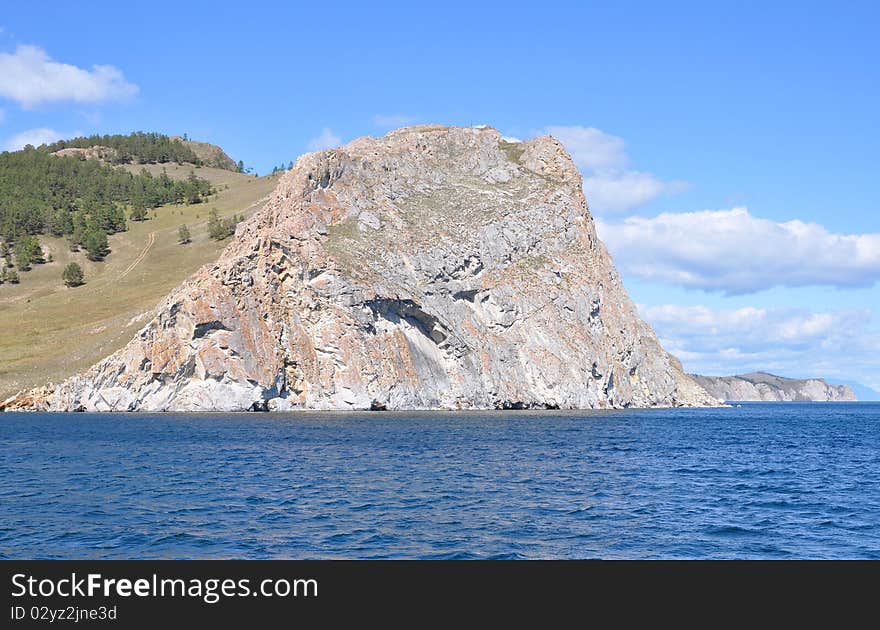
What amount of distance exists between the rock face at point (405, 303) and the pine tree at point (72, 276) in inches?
2612

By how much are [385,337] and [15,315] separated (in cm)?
8356

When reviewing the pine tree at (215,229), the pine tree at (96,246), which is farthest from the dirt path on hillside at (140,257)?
the pine tree at (215,229)

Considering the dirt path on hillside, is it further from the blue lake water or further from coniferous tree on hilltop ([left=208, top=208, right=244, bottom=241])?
the blue lake water

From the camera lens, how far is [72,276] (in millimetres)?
167875

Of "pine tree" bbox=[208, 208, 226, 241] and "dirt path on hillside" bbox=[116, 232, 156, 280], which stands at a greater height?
"pine tree" bbox=[208, 208, 226, 241]

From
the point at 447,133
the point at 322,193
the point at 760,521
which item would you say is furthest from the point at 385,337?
the point at 760,521

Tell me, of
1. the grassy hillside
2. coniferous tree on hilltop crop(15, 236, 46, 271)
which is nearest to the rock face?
the grassy hillside

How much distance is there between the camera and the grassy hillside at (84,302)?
117625 millimetres

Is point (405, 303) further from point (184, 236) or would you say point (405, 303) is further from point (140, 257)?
point (184, 236)

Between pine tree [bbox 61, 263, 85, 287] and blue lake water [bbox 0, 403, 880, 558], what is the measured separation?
356ft

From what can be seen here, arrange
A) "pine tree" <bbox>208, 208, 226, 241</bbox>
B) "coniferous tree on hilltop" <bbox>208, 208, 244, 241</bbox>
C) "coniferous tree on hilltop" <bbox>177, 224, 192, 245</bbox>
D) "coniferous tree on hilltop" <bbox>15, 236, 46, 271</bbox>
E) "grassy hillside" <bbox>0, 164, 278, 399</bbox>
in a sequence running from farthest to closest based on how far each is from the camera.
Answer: "coniferous tree on hilltop" <bbox>177, 224, 192, 245</bbox> → "coniferous tree on hilltop" <bbox>208, 208, 244, 241</bbox> → "pine tree" <bbox>208, 208, 226, 241</bbox> → "coniferous tree on hilltop" <bbox>15, 236, 46, 271</bbox> → "grassy hillside" <bbox>0, 164, 278, 399</bbox>

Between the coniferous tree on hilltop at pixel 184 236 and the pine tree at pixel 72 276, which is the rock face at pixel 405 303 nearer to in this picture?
the coniferous tree on hilltop at pixel 184 236

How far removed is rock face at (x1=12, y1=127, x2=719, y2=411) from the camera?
10369cm
